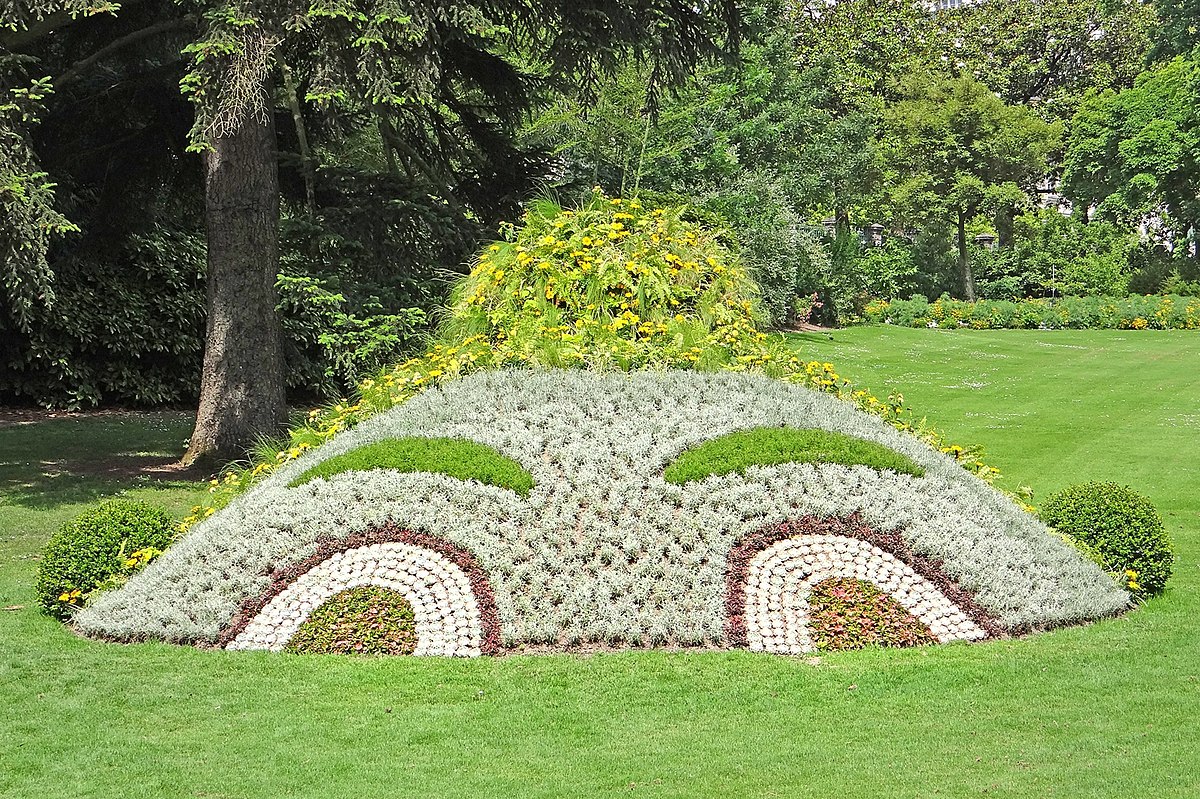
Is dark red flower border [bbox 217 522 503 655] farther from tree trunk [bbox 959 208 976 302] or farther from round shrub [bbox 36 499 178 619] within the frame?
tree trunk [bbox 959 208 976 302]

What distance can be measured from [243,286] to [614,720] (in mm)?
7765

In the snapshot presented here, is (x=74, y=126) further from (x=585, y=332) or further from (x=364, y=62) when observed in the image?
(x=585, y=332)

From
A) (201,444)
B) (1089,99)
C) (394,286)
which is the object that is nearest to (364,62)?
(394,286)

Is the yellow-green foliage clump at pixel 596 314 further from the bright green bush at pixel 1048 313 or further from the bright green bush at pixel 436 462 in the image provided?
the bright green bush at pixel 1048 313

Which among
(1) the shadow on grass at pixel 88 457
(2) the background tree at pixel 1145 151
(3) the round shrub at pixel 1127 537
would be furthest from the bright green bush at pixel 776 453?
(2) the background tree at pixel 1145 151

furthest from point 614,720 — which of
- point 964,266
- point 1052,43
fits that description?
point 1052,43

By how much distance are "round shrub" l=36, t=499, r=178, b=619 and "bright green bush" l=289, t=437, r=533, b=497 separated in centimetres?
102

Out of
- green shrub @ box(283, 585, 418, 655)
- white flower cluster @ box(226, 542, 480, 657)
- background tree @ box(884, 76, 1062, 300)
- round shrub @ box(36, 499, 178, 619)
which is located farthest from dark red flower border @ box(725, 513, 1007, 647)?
background tree @ box(884, 76, 1062, 300)

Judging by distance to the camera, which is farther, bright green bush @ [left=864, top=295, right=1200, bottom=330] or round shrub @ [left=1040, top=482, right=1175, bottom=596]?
bright green bush @ [left=864, top=295, right=1200, bottom=330]

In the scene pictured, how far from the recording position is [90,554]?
24.1 feet

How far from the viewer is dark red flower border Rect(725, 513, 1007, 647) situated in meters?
6.73

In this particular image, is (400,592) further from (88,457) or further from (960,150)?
(960,150)

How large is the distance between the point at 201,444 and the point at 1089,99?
37523 mm

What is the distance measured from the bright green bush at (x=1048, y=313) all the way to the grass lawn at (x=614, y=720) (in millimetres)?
28347
